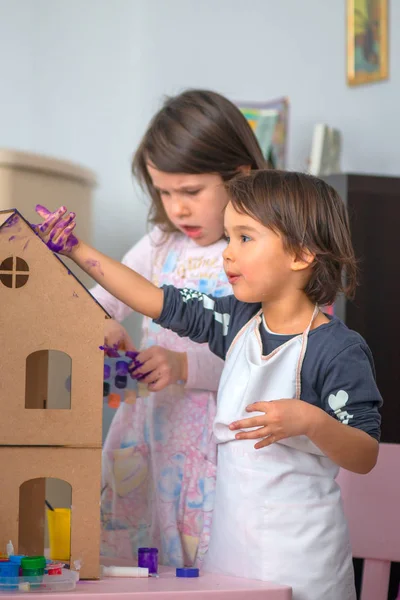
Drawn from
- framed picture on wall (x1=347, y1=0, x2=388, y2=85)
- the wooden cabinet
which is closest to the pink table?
the wooden cabinet

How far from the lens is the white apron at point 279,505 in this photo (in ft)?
3.44

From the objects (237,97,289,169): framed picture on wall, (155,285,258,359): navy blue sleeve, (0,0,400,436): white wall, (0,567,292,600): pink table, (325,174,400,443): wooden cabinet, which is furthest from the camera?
(0,0,400,436): white wall

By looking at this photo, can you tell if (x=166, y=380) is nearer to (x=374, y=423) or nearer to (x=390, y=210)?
(x=374, y=423)

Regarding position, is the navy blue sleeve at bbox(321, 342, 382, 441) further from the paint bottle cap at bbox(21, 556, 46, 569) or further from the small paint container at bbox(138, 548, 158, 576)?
the paint bottle cap at bbox(21, 556, 46, 569)

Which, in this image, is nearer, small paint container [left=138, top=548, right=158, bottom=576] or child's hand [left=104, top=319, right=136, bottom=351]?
small paint container [left=138, top=548, right=158, bottom=576]

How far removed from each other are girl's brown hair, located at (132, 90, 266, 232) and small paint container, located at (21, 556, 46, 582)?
2.48ft

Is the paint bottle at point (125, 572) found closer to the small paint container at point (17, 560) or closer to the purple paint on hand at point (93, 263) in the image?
the small paint container at point (17, 560)

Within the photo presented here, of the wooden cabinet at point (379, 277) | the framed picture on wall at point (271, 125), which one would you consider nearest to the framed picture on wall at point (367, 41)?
the framed picture on wall at point (271, 125)

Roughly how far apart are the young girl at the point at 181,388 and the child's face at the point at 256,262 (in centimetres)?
27

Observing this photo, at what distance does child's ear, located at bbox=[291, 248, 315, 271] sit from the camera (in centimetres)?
113

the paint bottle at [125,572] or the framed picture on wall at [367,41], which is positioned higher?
the framed picture on wall at [367,41]

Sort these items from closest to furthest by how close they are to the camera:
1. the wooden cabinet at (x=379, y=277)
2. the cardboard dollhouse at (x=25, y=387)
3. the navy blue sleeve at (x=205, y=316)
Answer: the cardboard dollhouse at (x=25, y=387) → the navy blue sleeve at (x=205, y=316) → the wooden cabinet at (x=379, y=277)

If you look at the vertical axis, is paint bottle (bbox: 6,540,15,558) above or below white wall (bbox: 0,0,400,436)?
below

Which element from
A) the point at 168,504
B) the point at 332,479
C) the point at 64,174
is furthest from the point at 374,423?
the point at 64,174
